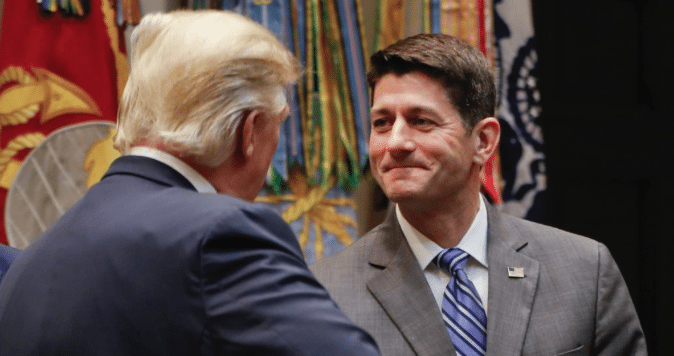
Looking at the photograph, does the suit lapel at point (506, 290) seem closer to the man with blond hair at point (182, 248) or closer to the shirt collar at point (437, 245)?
the shirt collar at point (437, 245)

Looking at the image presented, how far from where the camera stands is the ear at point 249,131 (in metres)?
1.34

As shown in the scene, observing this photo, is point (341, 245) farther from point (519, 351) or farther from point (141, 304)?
point (141, 304)

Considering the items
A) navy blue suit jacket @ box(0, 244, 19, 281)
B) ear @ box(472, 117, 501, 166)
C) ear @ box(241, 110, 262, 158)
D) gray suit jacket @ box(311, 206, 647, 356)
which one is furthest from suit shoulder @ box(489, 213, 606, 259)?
navy blue suit jacket @ box(0, 244, 19, 281)

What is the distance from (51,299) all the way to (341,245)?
66.1 inches

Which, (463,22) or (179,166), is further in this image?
(463,22)

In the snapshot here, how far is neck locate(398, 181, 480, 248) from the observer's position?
6.63 feet

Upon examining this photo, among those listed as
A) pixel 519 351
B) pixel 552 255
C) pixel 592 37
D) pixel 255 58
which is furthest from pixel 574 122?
pixel 255 58

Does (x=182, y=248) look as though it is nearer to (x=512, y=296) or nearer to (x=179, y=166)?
(x=179, y=166)

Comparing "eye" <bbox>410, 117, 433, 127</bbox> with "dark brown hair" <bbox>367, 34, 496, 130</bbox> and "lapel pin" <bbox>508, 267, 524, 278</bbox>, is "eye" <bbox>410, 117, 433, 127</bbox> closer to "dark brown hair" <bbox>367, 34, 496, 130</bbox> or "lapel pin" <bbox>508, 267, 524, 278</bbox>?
"dark brown hair" <bbox>367, 34, 496, 130</bbox>

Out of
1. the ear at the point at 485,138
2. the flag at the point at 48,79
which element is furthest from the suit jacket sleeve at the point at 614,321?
the flag at the point at 48,79

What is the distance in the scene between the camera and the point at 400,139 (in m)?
1.99

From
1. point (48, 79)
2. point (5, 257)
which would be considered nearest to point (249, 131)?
point (5, 257)

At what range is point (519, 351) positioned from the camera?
1878 millimetres

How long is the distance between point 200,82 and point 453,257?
891 mm
